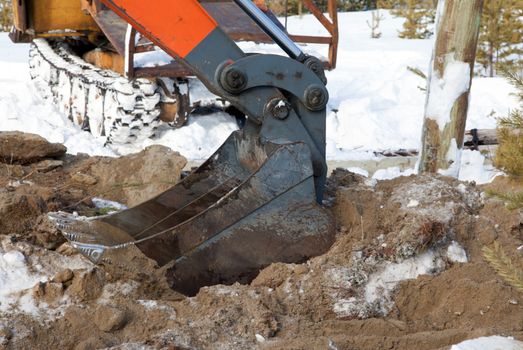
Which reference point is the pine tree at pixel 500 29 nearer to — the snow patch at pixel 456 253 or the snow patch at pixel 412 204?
the snow patch at pixel 412 204

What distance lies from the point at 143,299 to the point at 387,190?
146 centimetres

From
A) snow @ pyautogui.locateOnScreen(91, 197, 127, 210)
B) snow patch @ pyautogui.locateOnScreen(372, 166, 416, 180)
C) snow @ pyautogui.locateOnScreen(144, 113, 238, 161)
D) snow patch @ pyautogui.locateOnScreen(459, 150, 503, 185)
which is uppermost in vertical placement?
snow @ pyautogui.locateOnScreen(91, 197, 127, 210)

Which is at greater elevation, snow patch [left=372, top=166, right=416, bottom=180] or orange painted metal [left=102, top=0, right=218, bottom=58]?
orange painted metal [left=102, top=0, right=218, bottom=58]

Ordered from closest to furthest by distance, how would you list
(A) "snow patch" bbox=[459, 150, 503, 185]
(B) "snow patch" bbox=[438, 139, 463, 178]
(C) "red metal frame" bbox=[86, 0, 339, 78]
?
(B) "snow patch" bbox=[438, 139, 463, 178] < (A) "snow patch" bbox=[459, 150, 503, 185] < (C) "red metal frame" bbox=[86, 0, 339, 78]

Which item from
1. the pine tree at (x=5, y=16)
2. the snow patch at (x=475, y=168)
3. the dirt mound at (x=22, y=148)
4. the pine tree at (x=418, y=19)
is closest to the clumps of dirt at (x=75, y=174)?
the dirt mound at (x=22, y=148)

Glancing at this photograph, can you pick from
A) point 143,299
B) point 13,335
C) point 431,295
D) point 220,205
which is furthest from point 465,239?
point 13,335

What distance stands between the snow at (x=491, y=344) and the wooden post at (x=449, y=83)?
7.24ft

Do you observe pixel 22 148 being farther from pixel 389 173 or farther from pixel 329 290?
pixel 389 173

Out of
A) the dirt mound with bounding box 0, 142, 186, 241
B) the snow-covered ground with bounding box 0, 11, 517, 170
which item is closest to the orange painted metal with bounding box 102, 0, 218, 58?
the dirt mound with bounding box 0, 142, 186, 241

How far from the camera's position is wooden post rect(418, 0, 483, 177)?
4.85 meters

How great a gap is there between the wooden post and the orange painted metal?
5.70ft

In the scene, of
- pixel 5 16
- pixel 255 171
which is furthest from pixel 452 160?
pixel 5 16

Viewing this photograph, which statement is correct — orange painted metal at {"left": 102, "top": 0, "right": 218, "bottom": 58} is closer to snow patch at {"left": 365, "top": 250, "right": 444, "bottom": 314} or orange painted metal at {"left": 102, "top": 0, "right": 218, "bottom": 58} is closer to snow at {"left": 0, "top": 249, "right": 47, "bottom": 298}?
snow at {"left": 0, "top": 249, "right": 47, "bottom": 298}

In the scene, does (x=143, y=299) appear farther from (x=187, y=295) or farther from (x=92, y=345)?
(x=92, y=345)
